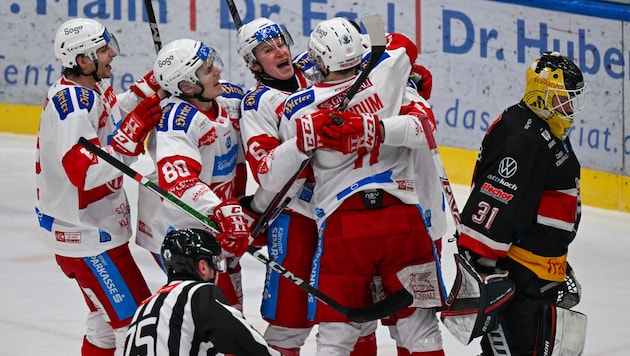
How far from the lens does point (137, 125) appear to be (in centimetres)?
376

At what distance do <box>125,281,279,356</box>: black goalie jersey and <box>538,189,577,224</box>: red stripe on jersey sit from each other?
3.63ft

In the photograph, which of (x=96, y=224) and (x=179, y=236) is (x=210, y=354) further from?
(x=96, y=224)

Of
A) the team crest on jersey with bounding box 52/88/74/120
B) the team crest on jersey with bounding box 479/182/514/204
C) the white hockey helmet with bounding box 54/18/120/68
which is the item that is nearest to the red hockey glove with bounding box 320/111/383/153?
the team crest on jersey with bounding box 479/182/514/204

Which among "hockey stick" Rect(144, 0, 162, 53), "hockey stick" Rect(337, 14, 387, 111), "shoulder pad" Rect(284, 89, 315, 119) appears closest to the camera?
"hockey stick" Rect(337, 14, 387, 111)

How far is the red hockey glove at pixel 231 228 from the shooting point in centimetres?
357

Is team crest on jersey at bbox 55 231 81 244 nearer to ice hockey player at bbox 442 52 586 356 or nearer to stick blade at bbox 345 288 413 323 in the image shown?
stick blade at bbox 345 288 413 323

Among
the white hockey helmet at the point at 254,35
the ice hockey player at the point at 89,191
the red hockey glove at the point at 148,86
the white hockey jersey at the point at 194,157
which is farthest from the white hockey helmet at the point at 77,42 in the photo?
the white hockey helmet at the point at 254,35

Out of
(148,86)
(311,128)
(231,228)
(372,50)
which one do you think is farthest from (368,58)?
(148,86)

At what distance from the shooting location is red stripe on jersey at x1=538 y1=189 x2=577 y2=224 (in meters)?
3.54

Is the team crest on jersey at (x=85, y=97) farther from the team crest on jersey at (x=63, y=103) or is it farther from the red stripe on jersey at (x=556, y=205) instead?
the red stripe on jersey at (x=556, y=205)

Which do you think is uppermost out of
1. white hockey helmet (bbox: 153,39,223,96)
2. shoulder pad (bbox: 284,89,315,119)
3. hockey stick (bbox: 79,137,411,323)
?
white hockey helmet (bbox: 153,39,223,96)

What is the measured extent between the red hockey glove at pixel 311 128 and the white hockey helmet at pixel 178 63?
508 mm

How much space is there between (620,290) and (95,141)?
9.80 feet

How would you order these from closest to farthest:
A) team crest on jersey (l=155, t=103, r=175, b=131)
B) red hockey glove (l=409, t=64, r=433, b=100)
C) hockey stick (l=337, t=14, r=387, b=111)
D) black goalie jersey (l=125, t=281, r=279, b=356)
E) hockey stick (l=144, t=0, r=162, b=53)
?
black goalie jersey (l=125, t=281, r=279, b=356), hockey stick (l=337, t=14, r=387, b=111), team crest on jersey (l=155, t=103, r=175, b=131), red hockey glove (l=409, t=64, r=433, b=100), hockey stick (l=144, t=0, r=162, b=53)
